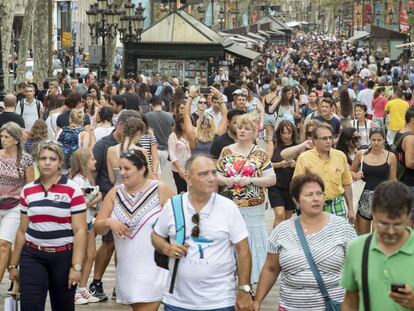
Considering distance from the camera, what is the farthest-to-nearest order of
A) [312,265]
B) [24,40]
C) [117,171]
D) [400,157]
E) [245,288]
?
1. [24,40]
2. [400,157]
3. [117,171]
4. [245,288]
5. [312,265]

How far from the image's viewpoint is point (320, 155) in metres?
11.4

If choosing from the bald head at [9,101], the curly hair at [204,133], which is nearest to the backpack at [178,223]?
the curly hair at [204,133]

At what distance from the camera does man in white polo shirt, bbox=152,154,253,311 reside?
7.70 m

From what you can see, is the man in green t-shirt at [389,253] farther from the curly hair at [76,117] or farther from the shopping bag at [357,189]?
the curly hair at [76,117]

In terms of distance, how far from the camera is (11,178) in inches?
428

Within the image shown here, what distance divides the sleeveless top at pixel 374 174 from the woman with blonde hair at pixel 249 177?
4.96 ft

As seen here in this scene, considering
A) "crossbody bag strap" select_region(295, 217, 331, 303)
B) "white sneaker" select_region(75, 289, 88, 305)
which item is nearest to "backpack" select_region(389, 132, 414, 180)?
"white sneaker" select_region(75, 289, 88, 305)

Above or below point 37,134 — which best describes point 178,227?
above

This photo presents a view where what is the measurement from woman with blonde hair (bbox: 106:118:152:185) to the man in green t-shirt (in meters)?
5.41

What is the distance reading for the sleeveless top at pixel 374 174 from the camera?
1244cm

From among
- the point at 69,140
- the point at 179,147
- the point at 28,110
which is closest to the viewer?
the point at 69,140

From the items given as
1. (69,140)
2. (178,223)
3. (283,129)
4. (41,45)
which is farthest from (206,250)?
(41,45)

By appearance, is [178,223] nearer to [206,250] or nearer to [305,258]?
[206,250]

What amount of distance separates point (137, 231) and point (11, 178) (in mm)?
2360
